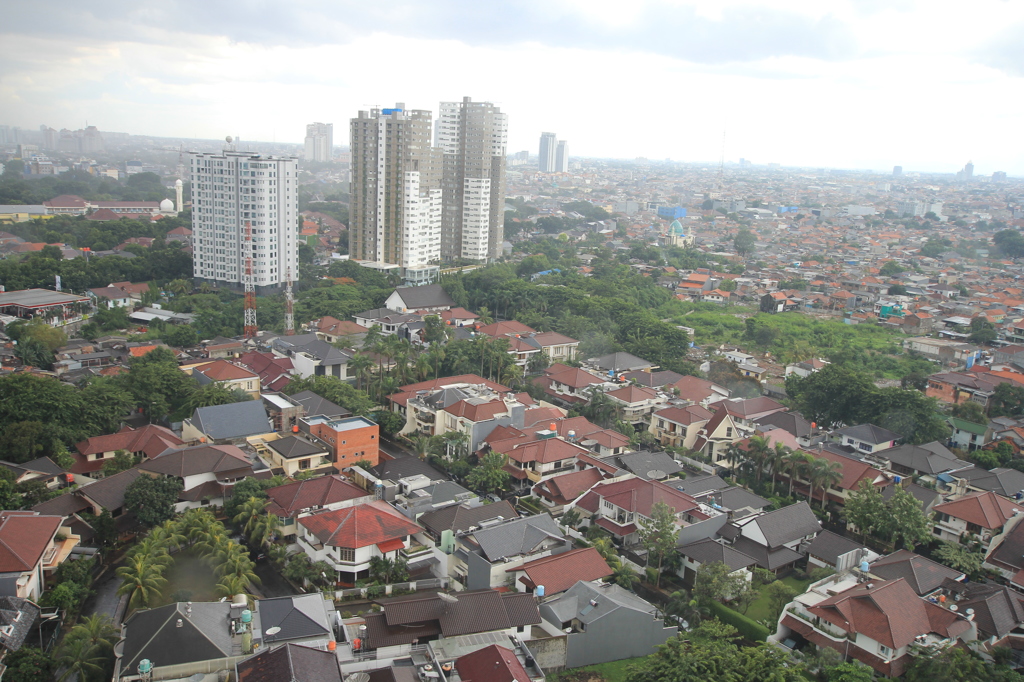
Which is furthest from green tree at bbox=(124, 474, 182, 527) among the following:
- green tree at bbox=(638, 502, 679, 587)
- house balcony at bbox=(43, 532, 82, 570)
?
green tree at bbox=(638, 502, 679, 587)

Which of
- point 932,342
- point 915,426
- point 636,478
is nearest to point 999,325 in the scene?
point 932,342

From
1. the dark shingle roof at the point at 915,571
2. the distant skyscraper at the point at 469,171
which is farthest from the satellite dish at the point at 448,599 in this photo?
the distant skyscraper at the point at 469,171

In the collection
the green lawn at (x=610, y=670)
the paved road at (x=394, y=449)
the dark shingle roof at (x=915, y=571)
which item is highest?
the dark shingle roof at (x=915, y=571)

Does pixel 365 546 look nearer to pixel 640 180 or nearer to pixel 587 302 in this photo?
pixel 587 302

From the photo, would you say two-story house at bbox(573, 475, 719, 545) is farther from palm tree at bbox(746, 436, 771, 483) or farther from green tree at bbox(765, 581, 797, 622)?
palm tree at bbox(746, 436, 771, 483)

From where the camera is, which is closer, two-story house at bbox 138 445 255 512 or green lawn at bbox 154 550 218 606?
green lawn at bbox 154 550 218 606

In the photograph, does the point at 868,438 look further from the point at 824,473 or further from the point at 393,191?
the point at 393,191

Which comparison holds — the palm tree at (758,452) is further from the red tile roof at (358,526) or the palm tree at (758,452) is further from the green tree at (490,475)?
the red tile roof at (358,526)
